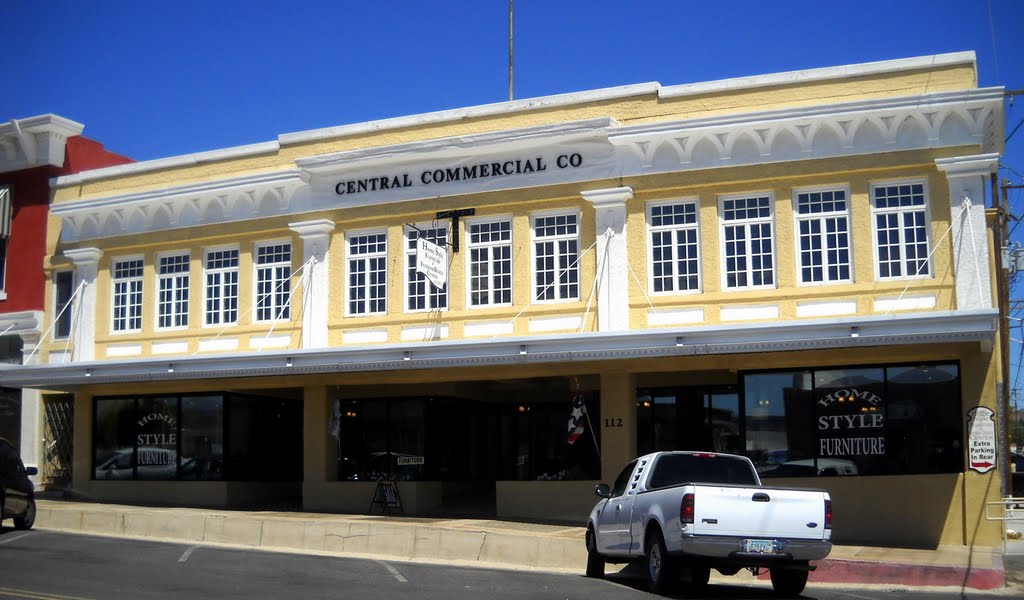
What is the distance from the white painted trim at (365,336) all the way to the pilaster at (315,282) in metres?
0.54

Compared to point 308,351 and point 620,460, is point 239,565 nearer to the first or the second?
point 308,351

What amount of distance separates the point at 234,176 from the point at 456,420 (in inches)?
322

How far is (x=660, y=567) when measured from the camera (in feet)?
46.4

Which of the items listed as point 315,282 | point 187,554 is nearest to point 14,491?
point 187,554

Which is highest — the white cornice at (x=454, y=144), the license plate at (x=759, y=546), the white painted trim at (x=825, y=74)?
the white painted trim at (x=825, y=74)

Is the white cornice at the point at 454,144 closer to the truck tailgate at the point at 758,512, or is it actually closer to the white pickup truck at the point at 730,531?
the white pickup truck at the point at 730,531

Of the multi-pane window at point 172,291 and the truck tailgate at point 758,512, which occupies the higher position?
the multi-pane window at point 172,291

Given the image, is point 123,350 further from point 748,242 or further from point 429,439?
point 748,242

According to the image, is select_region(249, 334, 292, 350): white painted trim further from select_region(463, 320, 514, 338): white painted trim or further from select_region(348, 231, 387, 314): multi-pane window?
select_region(463, 320, 514, 338): white painted trim

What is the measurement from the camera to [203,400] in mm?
28844

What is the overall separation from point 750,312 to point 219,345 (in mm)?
13042

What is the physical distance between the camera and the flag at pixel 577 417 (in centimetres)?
2431

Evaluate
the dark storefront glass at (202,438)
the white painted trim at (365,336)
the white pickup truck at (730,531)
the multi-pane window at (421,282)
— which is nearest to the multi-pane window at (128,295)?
the dark storefront glass at (202,438)

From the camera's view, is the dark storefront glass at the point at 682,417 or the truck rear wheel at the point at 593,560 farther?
the dark storefront glass at the point at 682,417
